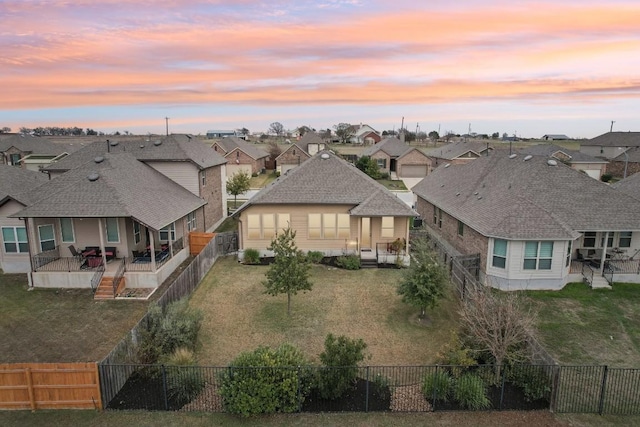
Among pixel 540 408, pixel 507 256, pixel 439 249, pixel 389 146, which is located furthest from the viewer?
pixel 389 146

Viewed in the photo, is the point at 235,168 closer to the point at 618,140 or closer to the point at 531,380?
the point at 531,380

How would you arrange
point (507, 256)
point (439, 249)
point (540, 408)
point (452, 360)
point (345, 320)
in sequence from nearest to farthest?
point (540, 408) → point (452, 360) → point (345, 320) → point (507, 256) → point (439, 249)

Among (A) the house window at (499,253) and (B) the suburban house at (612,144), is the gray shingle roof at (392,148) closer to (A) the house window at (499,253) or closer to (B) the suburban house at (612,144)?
(B) the suburban house at (612,144)

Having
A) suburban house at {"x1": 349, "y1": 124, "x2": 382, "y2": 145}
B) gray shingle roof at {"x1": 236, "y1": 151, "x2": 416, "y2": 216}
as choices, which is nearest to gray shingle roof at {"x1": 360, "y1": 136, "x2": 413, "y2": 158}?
gray shingle roof at {"x1": 236, "y1": 151, "x2": 416, "y2": 216}

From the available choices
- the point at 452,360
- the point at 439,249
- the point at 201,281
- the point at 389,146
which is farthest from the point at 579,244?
the point at 389,146

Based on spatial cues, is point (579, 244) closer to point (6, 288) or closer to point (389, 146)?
point (6, 288)

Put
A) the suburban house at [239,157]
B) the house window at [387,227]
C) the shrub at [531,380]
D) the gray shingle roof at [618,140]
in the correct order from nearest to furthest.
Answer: the shrub at [531,380], the house window at [387,227], the suburban house at [239,157], the gray shingle roof at [618,140]

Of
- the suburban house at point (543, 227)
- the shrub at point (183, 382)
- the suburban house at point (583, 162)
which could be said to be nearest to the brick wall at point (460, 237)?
the suburban house at point (543, 227)
